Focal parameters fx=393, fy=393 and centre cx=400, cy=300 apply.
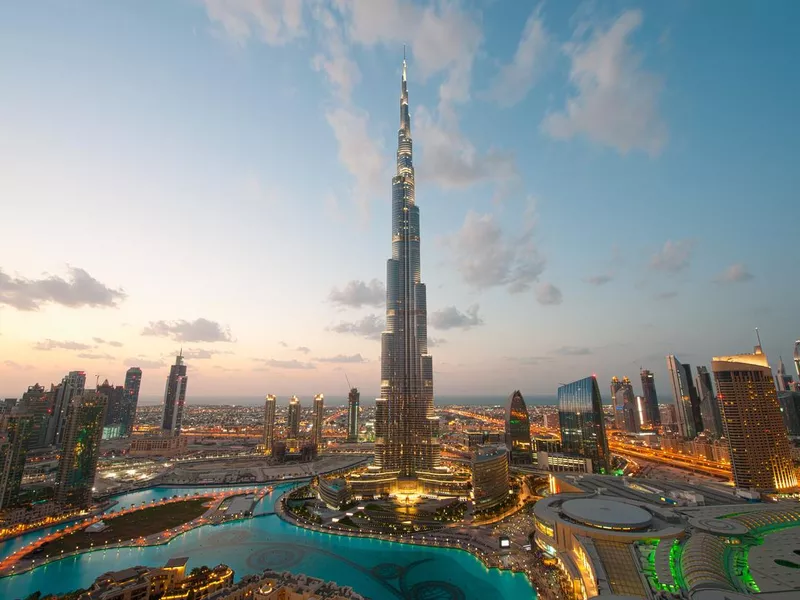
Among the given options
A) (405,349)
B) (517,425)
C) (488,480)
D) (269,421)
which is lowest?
(488,480)

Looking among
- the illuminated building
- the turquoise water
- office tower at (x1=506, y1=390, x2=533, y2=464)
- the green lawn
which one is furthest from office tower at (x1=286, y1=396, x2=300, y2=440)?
the illuminated building

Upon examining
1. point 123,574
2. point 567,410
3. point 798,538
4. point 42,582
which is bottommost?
point 42,582

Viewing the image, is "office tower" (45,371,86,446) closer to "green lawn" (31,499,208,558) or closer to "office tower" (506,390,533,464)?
"green lawn" (31,499,208,558)

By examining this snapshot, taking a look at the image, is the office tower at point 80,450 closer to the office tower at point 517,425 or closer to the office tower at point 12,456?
the office tower at point 12,456

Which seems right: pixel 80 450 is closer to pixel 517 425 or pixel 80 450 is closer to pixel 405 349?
pixel 405 349

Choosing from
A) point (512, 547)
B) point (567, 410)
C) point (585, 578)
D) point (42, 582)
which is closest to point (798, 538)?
point (585, 578)

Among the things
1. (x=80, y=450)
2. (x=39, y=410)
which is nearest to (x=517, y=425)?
(x=80, y=450)

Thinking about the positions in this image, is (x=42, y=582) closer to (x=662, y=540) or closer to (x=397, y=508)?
(x=397, y=508)

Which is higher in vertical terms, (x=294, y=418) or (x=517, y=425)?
(x=294, y=418)

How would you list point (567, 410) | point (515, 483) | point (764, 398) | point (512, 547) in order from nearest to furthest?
point (512, 547) → point (764, 398) → point (515, 483) → point (567, 410)
